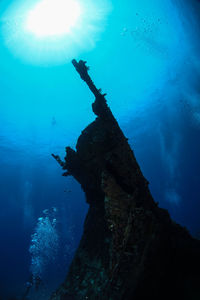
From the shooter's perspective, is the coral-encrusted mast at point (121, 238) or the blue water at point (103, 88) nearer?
the coral-encrusted mast at point (121, 238)

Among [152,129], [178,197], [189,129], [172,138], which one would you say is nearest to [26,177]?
[152,129]

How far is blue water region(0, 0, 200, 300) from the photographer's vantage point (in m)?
19.6

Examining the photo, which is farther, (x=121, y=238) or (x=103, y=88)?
(x=103, y=88)

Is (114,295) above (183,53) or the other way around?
the other way around

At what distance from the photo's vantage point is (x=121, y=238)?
3.02m

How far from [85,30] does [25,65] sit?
8692 mm

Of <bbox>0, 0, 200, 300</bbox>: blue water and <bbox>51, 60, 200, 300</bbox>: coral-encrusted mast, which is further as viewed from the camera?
<bbox>0, 0, 200, 300</bbox>: blue water

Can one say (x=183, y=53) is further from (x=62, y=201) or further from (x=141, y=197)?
(x=62, y=201)

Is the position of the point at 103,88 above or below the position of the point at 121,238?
above

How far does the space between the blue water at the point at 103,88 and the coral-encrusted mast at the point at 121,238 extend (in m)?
5.36

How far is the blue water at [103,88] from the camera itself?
19.6 meters

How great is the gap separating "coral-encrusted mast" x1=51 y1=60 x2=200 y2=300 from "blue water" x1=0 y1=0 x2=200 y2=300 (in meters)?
5.36

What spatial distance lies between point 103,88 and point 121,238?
30.0 meters

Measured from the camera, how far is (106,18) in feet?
63.9
